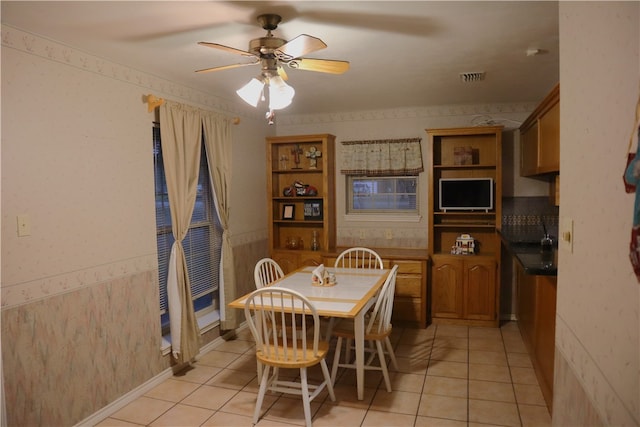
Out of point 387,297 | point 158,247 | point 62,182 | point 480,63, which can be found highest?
point 480,63

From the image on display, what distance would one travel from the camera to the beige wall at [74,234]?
92.1 inches

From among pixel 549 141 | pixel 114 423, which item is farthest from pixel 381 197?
pixel 114 423

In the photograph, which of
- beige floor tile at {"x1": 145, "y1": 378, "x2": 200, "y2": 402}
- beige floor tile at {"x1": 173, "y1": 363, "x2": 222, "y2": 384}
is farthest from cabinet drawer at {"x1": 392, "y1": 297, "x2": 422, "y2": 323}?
beige floor tile at {"x1": 145, "y1": 378, "x2": 200, "y2": 402}

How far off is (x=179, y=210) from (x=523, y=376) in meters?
3.08

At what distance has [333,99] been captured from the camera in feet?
14.4

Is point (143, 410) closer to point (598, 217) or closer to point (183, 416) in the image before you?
point (183, 416)

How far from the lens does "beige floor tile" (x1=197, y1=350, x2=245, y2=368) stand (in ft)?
12.4

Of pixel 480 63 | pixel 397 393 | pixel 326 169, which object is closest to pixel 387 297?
pixel 397 393

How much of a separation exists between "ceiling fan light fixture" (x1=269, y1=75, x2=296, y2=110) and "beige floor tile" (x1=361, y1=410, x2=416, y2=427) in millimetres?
2090

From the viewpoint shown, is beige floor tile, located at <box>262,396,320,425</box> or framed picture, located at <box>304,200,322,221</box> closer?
beige floor tile, located at <box>262,396,320,425</box>

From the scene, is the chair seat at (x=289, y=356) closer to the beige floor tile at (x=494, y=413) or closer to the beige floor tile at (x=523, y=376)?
the beige floor tile at (x=494, y=413)

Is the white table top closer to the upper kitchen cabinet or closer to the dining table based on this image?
the dining table

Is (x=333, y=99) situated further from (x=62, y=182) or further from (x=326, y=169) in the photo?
(x=62, y=182)

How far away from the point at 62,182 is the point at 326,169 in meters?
2.93
